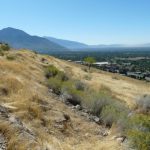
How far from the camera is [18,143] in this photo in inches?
363

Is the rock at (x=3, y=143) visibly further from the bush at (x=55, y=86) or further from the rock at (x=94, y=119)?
the bush at (x=55, y=86)

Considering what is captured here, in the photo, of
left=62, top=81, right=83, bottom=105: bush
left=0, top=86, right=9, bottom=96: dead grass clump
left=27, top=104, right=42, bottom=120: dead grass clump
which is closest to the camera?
A: left=27, top=104, right=42, bottom=120: dead grass clump

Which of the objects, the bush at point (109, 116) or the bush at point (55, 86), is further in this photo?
the bush at point (55, 86)

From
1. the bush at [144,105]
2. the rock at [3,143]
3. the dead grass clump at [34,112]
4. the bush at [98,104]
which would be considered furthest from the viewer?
the bush at [144,105]

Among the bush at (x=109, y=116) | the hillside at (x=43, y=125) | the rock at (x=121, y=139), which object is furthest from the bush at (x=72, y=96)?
the rock at (x=121, y=139)

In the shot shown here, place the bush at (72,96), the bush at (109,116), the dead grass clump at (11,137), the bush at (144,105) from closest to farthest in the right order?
the dead grass clump at (11,137) → the bush at (109,116) → the bush at (72,96) → the bush at (144,105)

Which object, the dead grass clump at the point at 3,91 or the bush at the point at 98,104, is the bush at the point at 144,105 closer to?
the bush at the point at 98,104

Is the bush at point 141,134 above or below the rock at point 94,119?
above

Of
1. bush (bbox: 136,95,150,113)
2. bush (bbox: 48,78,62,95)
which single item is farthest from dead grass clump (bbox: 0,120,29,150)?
bush (bbox: 136,95,150,113)

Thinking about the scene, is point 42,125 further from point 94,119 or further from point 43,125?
point 94,119

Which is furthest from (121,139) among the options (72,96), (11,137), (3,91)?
(72,96)

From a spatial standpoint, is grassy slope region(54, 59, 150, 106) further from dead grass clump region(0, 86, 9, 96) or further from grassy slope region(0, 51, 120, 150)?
dead grass clump region(0, 86, 9, 96)

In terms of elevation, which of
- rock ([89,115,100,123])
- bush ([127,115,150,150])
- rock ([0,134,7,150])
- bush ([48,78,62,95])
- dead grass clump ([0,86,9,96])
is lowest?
rock ([89,115,100,123])

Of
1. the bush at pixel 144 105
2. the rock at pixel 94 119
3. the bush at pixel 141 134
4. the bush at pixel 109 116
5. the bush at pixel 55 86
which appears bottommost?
the bush at pixel 144 105
